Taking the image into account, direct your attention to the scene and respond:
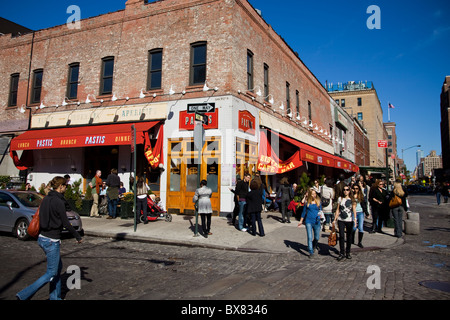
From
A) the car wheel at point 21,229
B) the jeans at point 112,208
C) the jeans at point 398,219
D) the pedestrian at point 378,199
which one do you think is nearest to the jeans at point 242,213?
the pedestrian at point 378,199

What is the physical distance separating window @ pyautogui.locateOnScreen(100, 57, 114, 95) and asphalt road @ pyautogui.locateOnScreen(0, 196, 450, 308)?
31.1ft

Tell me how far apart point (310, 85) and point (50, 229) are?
23812mm

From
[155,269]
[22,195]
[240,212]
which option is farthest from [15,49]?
[155,269]

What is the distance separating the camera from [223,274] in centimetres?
572

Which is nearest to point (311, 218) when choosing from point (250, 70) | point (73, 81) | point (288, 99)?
point (250, 70)

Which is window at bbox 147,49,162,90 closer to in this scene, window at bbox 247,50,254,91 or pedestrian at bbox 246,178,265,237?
window at bbox 247,50,254,91

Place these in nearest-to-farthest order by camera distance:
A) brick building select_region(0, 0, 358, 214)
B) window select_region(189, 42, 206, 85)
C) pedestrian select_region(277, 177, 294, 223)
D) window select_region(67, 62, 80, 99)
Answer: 1. pedestrian select_region(277, 177, 294, 223)
2. brick building select_region(0, 0, 358, 214)
3. window select_region(189, 42, 206, 85)
4. window select_region(67, 62, 80, 99)

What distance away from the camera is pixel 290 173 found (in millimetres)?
20969

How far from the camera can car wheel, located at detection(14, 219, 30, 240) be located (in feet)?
28.3

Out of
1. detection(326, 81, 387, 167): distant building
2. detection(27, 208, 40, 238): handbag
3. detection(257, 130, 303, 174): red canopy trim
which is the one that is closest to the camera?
detection(27, 208, 40, 238): handbag

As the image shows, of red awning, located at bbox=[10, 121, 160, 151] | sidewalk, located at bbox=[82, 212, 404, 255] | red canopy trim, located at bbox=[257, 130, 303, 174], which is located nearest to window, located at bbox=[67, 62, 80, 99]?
red awning, located at bbox=[10, 121, 160, 151]

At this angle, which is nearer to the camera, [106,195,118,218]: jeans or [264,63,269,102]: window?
[106,195,118,218]: jeans

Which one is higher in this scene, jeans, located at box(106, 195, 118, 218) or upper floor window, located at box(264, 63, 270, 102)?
upper floor window, located at box(264, 63, 270, 102)
